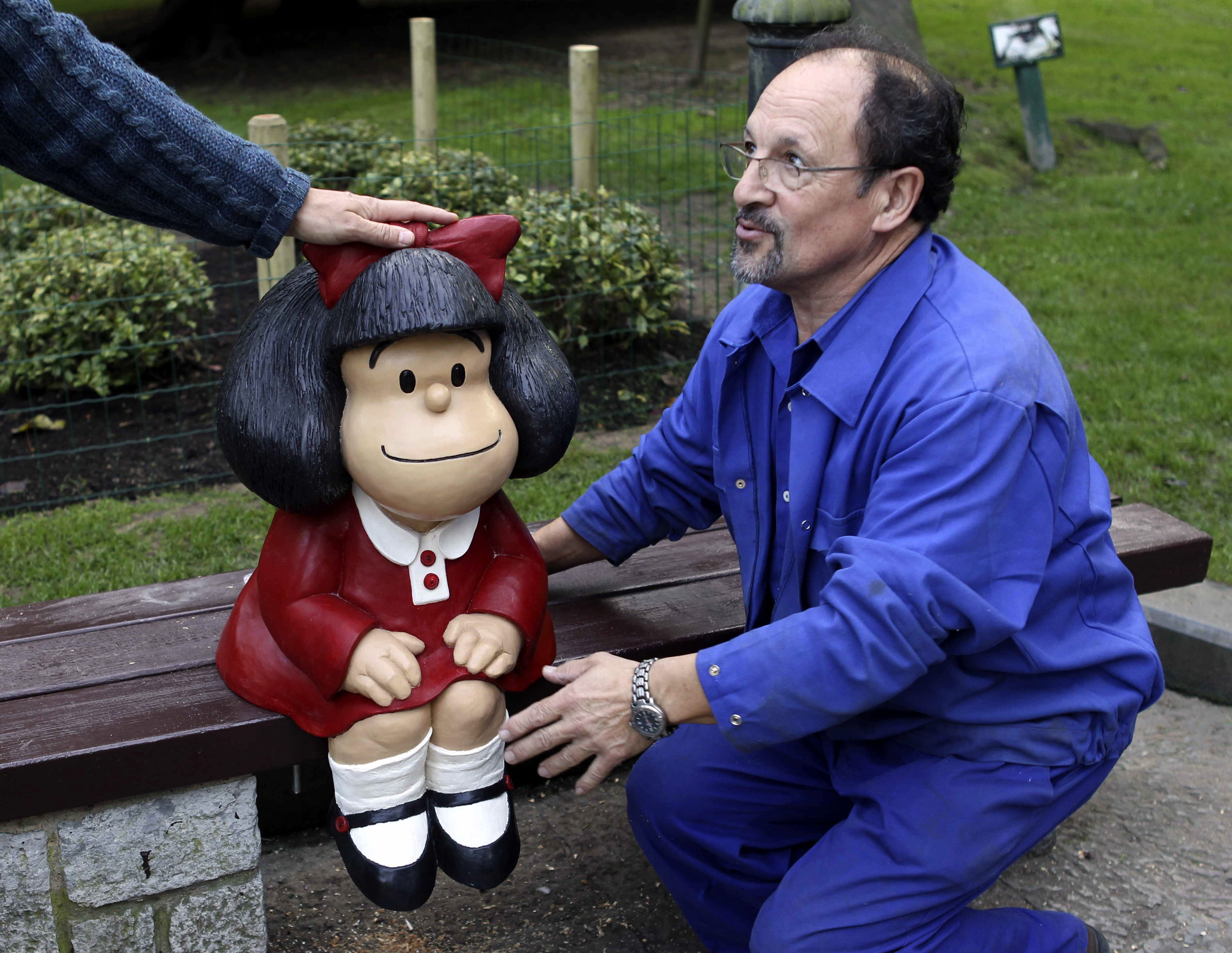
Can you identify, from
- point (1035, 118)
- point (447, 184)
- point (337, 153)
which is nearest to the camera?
point (447, 184)

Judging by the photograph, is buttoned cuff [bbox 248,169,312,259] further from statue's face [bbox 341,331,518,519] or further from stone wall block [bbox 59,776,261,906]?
stone wall block [bbox 59,776,261,906]

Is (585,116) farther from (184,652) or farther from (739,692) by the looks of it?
(739,692)

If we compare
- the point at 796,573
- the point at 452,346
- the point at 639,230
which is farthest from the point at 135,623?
the point at 639,230

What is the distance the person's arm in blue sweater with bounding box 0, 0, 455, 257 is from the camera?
216cm

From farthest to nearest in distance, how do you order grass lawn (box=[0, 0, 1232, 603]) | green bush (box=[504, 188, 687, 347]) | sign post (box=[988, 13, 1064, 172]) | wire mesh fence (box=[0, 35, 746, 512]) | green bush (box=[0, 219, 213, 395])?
sign post (box=[988, 13, 1064, 172]) < green bush (box=[504, 188, 687, 347]) < green bush (box=[0, 219, 213, 395]) < wire mesh fence (box=[0, 35, 746, 512]) < grass lawn (box=[0, 0, 1232, 603])

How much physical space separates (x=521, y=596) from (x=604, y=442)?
281 centimetres

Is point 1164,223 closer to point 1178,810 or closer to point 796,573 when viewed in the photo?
point 1178,810

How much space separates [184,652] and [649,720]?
102 cm

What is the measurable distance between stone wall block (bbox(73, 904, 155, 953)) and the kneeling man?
87cm

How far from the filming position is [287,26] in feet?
53.1

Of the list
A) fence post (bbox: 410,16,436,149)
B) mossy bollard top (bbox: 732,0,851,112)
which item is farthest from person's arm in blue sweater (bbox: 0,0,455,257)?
fence post (bbox: 410,16,436,149)

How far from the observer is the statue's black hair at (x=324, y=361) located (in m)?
2.08

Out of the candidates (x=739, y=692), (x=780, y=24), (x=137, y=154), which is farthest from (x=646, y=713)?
(x=780, y=24)

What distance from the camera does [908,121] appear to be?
2279mm
